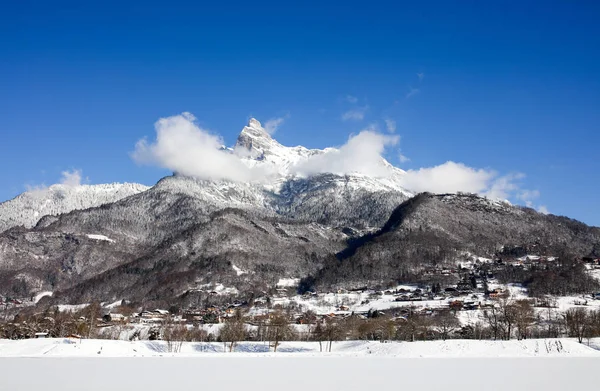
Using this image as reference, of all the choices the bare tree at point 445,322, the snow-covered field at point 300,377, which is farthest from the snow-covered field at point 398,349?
the bare tree at point 445,322

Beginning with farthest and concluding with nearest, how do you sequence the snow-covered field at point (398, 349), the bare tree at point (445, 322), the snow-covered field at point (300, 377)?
the bare tree at point (445, 322), the snow-covered field at point (398, 349), the snow-covered field at point (300, 377)

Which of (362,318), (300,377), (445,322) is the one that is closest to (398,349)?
(300,377)

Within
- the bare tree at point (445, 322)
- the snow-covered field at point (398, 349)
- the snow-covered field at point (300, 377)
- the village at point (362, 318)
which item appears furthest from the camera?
the bare tree at point (445, 322)

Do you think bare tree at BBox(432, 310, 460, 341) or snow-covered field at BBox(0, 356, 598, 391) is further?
bare tree at BBox(432, 310, 460, 341)

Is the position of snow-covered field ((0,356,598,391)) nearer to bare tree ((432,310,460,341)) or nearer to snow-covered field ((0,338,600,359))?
snow-covered field ((0,338,600,359))

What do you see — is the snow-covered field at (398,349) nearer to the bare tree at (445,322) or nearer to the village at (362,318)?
the village at (362,318)

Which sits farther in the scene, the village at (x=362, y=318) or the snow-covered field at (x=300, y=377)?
the village at (x=362, y=318)

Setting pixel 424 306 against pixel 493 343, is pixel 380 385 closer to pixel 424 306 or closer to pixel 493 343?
pixel 493 343

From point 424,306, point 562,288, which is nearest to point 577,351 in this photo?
point 424,306

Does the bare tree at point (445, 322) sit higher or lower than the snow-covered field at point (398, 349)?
higher

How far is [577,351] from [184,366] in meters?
49.1

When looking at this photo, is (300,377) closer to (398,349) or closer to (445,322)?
(398,349)

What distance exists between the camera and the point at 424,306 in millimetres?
160000

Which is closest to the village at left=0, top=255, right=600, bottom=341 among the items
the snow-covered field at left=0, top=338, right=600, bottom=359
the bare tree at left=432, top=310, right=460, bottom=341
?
the bare tree at left=432, top=310, right=460, bottom=341
